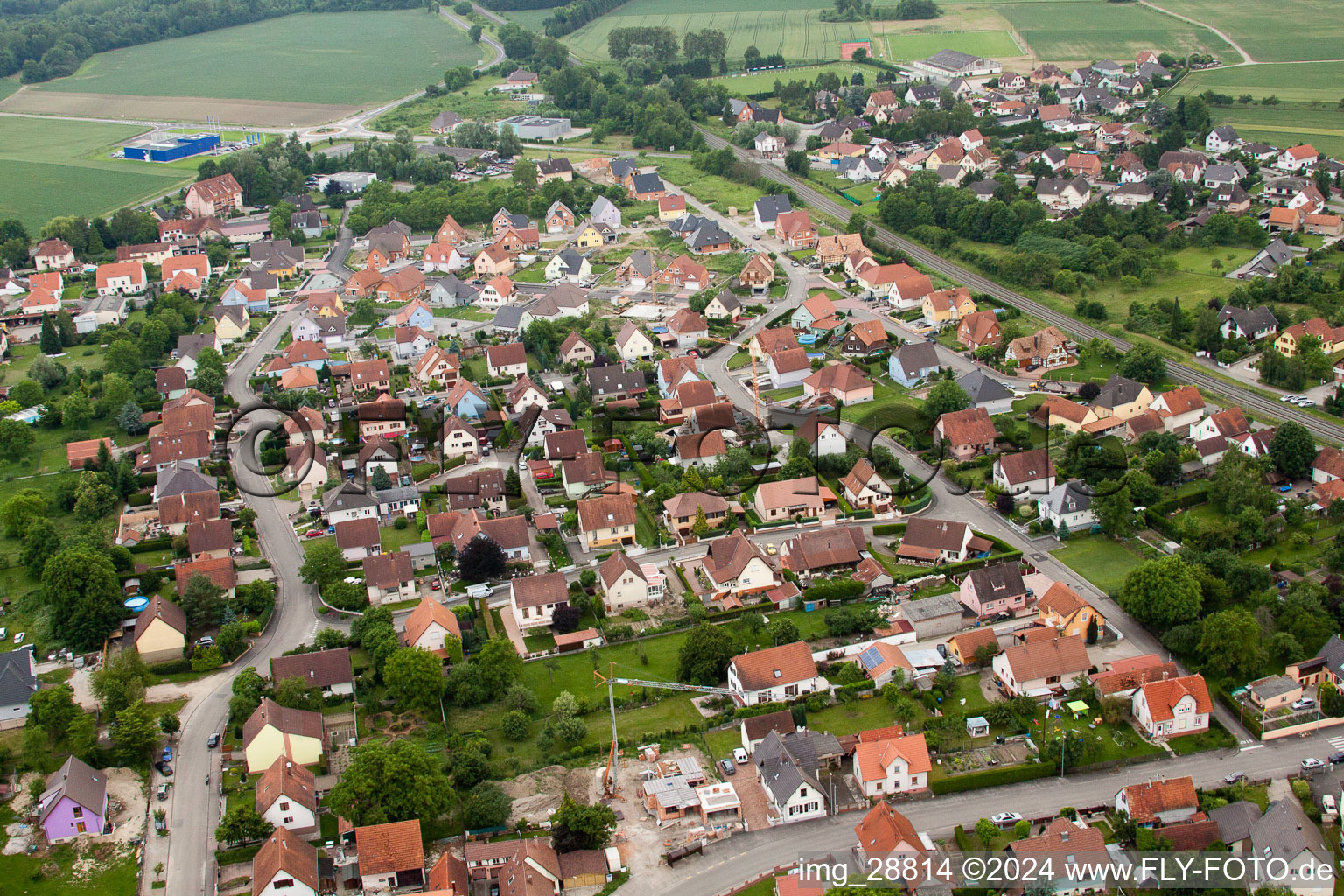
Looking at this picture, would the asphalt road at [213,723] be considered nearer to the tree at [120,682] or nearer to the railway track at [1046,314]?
the tree at [120,682]

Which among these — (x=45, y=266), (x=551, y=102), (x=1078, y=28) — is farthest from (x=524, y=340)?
(x=1078, y=28)

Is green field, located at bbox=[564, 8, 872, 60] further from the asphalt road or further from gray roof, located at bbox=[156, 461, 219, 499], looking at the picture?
the asphalt road

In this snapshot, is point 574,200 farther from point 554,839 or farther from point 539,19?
point 539,19

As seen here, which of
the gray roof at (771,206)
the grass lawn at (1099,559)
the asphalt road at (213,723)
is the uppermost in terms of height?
the gray roof at (771,206)

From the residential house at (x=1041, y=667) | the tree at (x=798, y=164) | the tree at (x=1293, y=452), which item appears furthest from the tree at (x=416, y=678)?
the tree at (x=798, y=164)

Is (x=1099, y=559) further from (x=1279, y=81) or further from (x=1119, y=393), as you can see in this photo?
(x=1279, y=81)

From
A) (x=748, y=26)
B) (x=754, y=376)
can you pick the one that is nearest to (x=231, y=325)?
(x=754, y=376)
